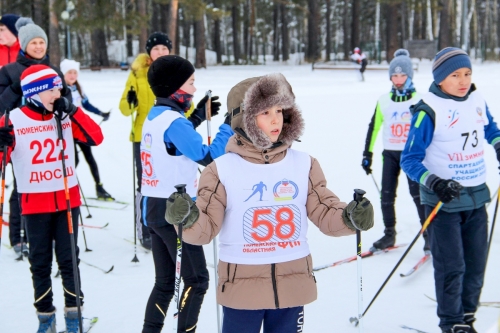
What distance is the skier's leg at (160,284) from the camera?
3.41m

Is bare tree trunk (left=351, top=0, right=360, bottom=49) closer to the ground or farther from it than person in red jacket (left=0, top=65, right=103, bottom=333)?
farther from it

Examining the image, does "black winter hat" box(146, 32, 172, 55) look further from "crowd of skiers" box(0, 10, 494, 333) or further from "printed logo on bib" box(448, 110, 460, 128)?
"printed logo on bib" box(448, 110, 460, 128)

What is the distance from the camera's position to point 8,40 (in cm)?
595

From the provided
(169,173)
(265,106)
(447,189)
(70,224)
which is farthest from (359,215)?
(70,224)

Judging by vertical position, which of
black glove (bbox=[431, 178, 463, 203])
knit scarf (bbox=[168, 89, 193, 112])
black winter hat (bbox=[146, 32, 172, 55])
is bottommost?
black glove (bbox=[431, 178, 463, 203])

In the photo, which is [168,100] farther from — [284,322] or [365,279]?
[365,279]

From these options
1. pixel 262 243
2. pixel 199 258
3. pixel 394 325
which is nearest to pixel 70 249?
pixel 199 258

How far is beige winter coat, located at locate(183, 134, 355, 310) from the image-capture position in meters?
2.56

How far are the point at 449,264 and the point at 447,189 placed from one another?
548mm

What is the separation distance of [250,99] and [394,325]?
7.62 feet

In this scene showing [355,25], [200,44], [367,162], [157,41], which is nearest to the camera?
[157,41]

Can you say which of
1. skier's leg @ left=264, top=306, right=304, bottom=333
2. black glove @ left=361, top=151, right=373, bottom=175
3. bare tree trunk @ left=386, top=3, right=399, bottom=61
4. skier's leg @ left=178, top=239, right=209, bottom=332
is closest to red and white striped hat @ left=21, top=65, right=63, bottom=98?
skier's leg @ left=178, top=239, right=209, bottom=332

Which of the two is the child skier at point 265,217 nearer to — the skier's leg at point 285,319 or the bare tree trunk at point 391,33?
the skier's leg at point 285,319

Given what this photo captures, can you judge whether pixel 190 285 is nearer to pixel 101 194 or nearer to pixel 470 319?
pixel 470 319
